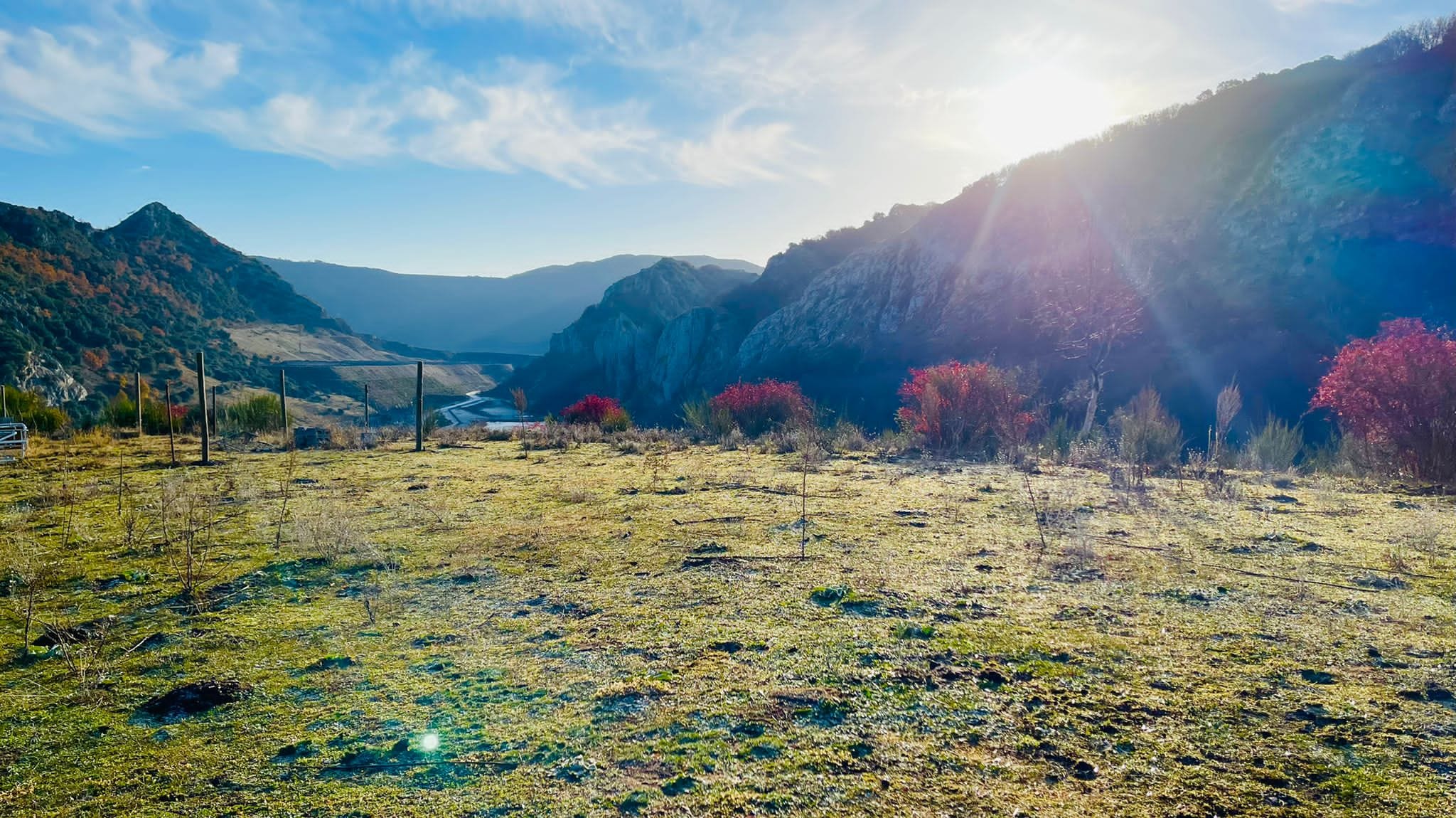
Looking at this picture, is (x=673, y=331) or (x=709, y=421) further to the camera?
(x=673, y=331)

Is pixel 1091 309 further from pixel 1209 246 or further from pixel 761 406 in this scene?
pixel 761 406

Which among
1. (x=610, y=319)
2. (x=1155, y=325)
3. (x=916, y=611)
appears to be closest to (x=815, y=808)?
(x=916, y=611)

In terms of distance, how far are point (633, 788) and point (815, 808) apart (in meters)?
0.52

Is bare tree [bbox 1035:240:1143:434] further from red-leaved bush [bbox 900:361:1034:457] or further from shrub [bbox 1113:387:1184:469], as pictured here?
shrub [bbox 1113:387:1184:469]

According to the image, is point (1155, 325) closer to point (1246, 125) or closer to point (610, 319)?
point (1246, 125)

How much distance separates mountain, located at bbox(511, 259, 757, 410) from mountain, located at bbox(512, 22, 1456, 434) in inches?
1048

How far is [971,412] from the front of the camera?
13281mm

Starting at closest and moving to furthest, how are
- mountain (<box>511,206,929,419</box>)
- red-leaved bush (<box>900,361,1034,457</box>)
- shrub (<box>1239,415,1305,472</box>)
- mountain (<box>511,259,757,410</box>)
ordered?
shrub (<box>1239,415,1305,472</box>) < red-leaved bush (<box>900,361,1034,457</box>) < mountain (<box>511,206,929,419</box>) < mountain (<box>511,259,757,410</box>)

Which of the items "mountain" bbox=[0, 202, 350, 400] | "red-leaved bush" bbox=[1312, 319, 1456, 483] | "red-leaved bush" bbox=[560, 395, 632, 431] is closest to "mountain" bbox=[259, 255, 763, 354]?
"mountain" bbox=[0, 202, 350, 400]

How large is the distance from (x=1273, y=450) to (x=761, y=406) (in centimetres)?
1010

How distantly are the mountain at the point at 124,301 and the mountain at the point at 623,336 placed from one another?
80.8 feet

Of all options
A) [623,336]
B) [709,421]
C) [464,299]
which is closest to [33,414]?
[709,421]

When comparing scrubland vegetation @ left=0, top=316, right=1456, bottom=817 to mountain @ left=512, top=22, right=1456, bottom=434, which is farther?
mountain @ left=512, top=22, right=1456, bottom=434

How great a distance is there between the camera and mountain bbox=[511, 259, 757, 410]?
75938 millimetres
